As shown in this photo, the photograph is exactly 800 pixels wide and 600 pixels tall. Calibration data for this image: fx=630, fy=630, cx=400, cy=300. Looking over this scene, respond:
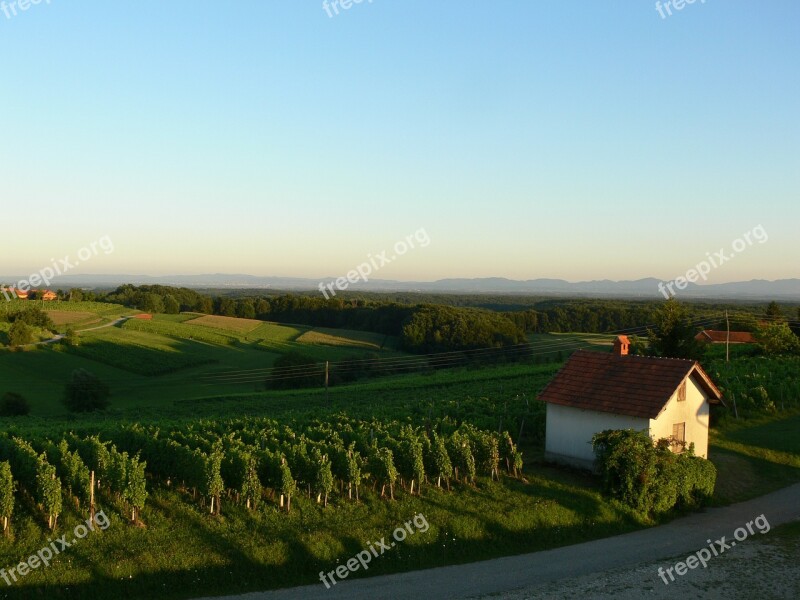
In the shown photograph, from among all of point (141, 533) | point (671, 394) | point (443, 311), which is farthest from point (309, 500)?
point (443, 311)

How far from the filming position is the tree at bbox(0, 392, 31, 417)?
40781 mm

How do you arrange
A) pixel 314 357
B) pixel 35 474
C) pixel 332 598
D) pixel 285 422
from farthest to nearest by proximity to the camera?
1. pixel 314 357
2. pixel 285 422
3. pixel 35 474
4. pixel 332 598

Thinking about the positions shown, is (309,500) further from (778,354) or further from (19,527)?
(778,354)

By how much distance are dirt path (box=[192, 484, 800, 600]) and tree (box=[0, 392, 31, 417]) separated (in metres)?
35.4

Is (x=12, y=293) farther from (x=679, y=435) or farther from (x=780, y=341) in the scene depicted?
(x=780, y=341)

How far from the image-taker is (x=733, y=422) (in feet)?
102

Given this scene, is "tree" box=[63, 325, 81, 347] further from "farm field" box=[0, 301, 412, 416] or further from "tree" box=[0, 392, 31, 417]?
"tree" box=[0, 392, 31, 417]

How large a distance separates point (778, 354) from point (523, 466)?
3680 centimetres

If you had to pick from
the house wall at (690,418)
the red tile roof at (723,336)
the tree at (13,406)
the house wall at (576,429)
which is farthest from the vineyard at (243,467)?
the red tile roof at (723,336)

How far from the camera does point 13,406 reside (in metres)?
41.2
